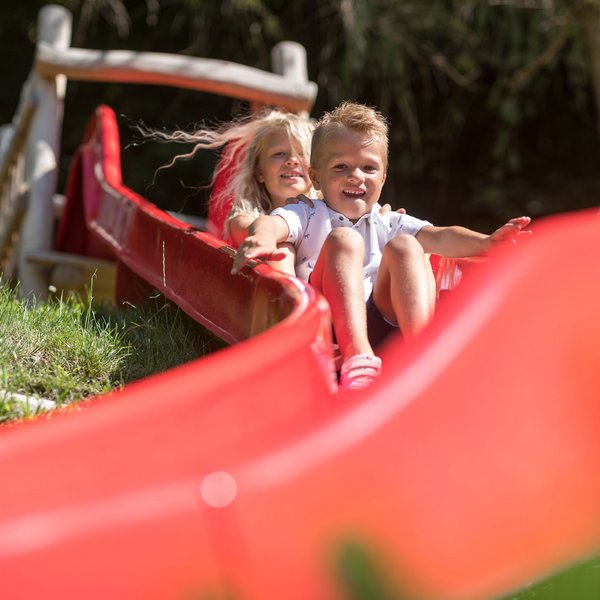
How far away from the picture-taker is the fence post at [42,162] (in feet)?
15.8

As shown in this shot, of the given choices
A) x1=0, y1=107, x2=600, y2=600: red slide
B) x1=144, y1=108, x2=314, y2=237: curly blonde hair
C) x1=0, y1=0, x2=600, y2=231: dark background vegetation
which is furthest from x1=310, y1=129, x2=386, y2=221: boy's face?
x1=0, y1=0, x2=600, y2=231: dark background vegetation

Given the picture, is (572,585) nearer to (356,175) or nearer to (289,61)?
(356,175)

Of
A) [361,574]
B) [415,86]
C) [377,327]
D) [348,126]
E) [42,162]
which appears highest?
[348,126]

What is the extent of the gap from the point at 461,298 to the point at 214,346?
3.83 ft

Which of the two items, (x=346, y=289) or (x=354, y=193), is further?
(x=354, y=193)

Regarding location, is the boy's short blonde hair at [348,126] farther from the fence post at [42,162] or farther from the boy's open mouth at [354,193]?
the fence post at [42,162]

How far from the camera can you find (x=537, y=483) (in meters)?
1.23

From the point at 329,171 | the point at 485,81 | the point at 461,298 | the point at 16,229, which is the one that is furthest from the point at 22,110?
the point at 485,81

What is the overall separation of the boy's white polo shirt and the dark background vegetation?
4490 millimetres

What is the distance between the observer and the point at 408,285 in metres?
2.06

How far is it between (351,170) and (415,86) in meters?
6.75

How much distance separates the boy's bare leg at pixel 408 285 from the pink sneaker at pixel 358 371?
0.56ft

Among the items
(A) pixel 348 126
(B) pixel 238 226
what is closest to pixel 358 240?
(A) pixel 348 126

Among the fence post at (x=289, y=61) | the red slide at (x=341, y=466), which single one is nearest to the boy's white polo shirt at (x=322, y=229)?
the red slide at (x=341, y=466)
